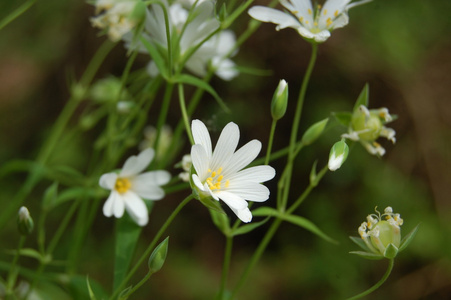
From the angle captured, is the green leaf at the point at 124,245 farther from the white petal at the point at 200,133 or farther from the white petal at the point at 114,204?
the white petal at the point at 200,133

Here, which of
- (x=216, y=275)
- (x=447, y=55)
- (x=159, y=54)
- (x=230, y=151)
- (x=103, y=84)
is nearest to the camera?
(x=230, y=151)

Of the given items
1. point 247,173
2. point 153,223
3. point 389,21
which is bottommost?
point 153,223

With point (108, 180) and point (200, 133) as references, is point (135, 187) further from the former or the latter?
point (200, 133)

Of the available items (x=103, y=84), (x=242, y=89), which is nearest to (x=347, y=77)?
(x=242, y=89)

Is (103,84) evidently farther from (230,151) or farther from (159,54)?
(230,151)

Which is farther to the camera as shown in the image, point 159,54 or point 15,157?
point 15,157

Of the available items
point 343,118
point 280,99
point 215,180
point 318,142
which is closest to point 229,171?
point 215,180

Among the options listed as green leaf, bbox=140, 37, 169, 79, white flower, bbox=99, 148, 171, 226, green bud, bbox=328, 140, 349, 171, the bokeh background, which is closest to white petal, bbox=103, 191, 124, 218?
white flower, bbox=99, 148, 171, 226
